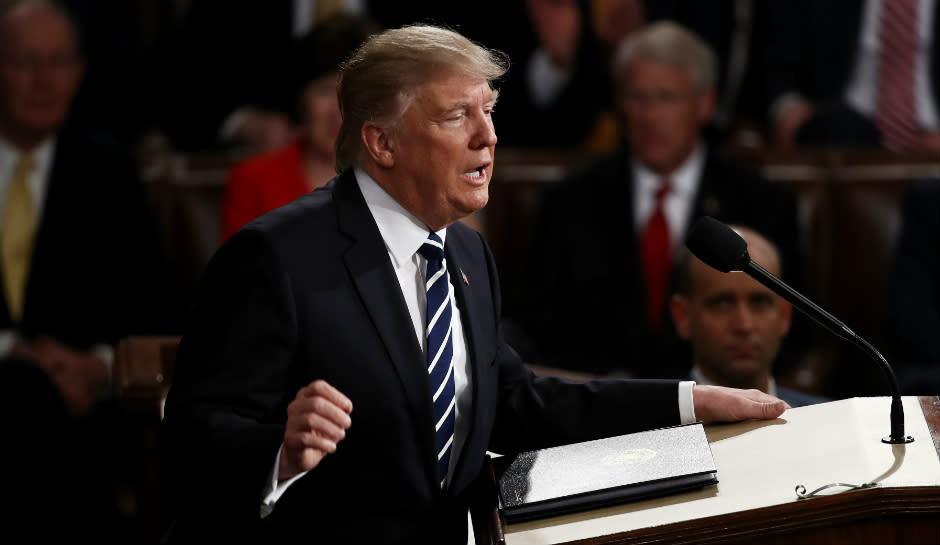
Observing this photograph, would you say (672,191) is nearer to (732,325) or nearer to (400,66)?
(732,325)

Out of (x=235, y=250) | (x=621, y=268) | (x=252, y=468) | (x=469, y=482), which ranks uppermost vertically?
(x=235, y=250)

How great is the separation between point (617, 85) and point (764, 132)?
41.8 inches

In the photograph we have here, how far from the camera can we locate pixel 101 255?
3428mm

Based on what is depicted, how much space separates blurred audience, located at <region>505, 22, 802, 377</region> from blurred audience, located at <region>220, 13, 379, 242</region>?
0.62 metres

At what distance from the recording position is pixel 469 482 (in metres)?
1.71

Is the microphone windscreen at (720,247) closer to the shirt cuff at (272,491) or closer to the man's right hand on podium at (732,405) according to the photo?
the man's right hand on podium at (732,405)

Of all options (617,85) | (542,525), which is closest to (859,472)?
(542,525)

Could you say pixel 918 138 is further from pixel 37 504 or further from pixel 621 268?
pixel 37 504

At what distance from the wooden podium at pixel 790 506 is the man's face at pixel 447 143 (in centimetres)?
37

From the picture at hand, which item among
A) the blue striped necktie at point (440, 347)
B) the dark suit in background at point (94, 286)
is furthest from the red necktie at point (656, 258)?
the blue striped necktie at point (440, 347)

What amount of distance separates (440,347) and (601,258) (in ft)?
5.95

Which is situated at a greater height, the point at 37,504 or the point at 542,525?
the point at 542,525

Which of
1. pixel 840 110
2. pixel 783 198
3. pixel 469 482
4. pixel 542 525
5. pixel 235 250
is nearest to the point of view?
pixel 542 525

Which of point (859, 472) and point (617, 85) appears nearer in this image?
point (859, 472)
